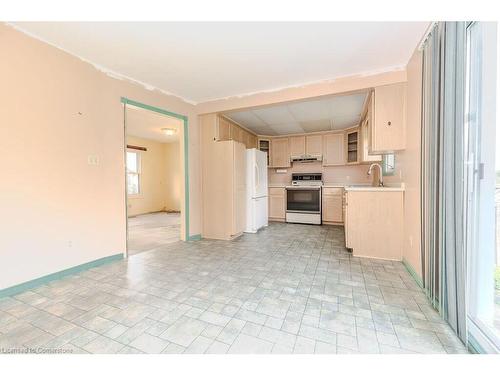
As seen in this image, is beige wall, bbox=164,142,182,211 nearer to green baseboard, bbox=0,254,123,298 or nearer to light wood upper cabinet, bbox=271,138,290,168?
light wood upper cabinet, bbox=271,138,290,168

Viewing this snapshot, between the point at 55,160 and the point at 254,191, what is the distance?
3.14 metres

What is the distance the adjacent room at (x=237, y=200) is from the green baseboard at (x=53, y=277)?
1 centimetres

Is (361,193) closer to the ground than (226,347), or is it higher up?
higher up

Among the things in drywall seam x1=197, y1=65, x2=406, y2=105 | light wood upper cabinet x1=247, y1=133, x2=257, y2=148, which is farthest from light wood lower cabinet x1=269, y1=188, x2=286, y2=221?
drywall seam x1=197, y1=65, x2=406, y2=105

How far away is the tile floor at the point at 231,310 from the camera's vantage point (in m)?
1.34

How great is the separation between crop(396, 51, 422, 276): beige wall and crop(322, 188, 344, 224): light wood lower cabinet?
237 centimetres

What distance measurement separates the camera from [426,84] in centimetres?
188

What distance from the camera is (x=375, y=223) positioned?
2900mm

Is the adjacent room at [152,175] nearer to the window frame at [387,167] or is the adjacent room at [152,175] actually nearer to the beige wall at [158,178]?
the beige wall at [158,178]

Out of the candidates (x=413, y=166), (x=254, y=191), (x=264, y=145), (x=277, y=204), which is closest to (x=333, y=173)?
(x=277, y=204)

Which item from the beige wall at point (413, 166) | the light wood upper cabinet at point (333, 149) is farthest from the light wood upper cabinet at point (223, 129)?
the beige wall at point (413, 166)
